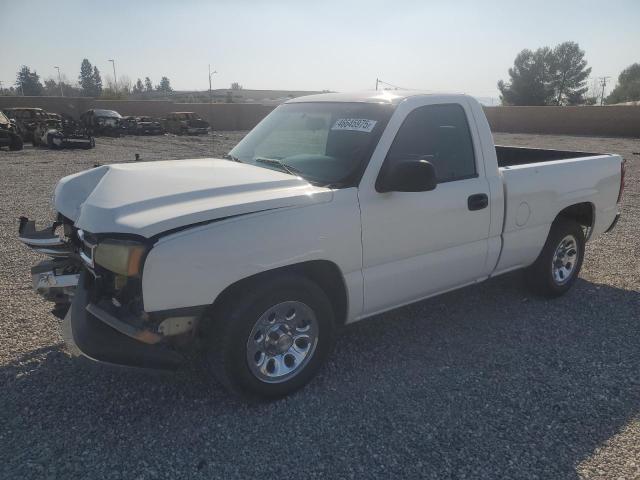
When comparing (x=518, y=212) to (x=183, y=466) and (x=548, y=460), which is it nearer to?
(x=548, y=460)

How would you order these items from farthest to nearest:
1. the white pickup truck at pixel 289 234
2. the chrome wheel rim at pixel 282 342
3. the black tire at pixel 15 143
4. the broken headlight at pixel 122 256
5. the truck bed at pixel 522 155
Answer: the black tire at pixel 15 143
the truck bed at pixel 522 155
the chrome wheel rim at pixel 282 342
the white pickup truck at pixel 289 234
the broken headlight at pixel 122 256

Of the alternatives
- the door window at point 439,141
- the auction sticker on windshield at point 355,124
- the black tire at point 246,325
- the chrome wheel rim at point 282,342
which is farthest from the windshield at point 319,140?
the chrome wheel rim at point 282,342

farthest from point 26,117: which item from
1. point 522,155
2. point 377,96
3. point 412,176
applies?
point 412,176

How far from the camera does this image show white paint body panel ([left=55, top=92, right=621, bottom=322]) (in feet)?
9.01

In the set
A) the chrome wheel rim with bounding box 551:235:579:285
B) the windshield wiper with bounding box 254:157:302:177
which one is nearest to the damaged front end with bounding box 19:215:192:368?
the windshield wiper with bounding box 254:157:302:177

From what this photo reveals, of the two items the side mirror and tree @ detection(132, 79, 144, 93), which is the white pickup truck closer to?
the side mirror

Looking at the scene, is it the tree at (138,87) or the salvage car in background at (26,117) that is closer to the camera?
the salvage car in background at (26,117)

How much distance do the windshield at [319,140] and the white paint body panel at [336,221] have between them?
109 millimetres

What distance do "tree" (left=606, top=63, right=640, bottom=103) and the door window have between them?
6554cm

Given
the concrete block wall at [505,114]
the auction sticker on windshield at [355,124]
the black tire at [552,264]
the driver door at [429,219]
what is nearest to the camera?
the driver door at [429,219]

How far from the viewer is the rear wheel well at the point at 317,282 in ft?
9.81

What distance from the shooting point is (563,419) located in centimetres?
314

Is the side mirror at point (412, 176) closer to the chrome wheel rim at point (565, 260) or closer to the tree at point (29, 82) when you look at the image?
the chrome wheel rim at point (565, 260)

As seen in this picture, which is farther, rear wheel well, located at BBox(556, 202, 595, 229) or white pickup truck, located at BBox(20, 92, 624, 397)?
rear wheel well, located at BBox(556, 202, 595, 229)
